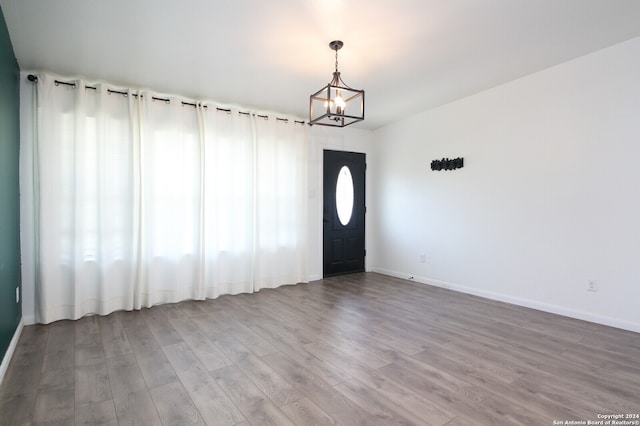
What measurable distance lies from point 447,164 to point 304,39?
9.61ft

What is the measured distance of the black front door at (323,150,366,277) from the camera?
577 cm

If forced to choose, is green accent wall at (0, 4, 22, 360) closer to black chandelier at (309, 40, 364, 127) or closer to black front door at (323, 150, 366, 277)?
black chandelier at (309, 40, 364, 127)

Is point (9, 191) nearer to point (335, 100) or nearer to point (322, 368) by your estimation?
point (335, 100)

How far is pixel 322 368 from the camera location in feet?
8.16

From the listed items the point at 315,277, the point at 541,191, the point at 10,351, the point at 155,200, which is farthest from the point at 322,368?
the point at 541,191

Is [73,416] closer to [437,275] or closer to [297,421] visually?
[297,421]

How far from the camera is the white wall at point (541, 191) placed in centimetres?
322

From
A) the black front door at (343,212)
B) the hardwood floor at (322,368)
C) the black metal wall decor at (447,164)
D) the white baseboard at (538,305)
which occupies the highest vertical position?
the black metal wall decor at (447,164)

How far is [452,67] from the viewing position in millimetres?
3570

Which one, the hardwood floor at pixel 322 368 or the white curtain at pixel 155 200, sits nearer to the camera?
the hardwood floor at pixel 322 368

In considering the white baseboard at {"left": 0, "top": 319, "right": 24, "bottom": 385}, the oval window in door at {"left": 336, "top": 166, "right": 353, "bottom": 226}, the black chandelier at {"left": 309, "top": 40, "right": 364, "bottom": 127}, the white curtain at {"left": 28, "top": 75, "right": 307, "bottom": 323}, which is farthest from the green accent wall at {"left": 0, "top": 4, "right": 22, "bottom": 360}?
the oval window in door at {"left": 336, "top": 166, "right": 353, "bottom": 226}

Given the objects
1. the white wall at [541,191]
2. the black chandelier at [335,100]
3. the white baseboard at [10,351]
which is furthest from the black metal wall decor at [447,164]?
the white baseboard at [10,351]

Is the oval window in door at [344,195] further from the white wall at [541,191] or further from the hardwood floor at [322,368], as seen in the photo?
the hardwood floor at [322,368]

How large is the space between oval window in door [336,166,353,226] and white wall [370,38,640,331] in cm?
111
